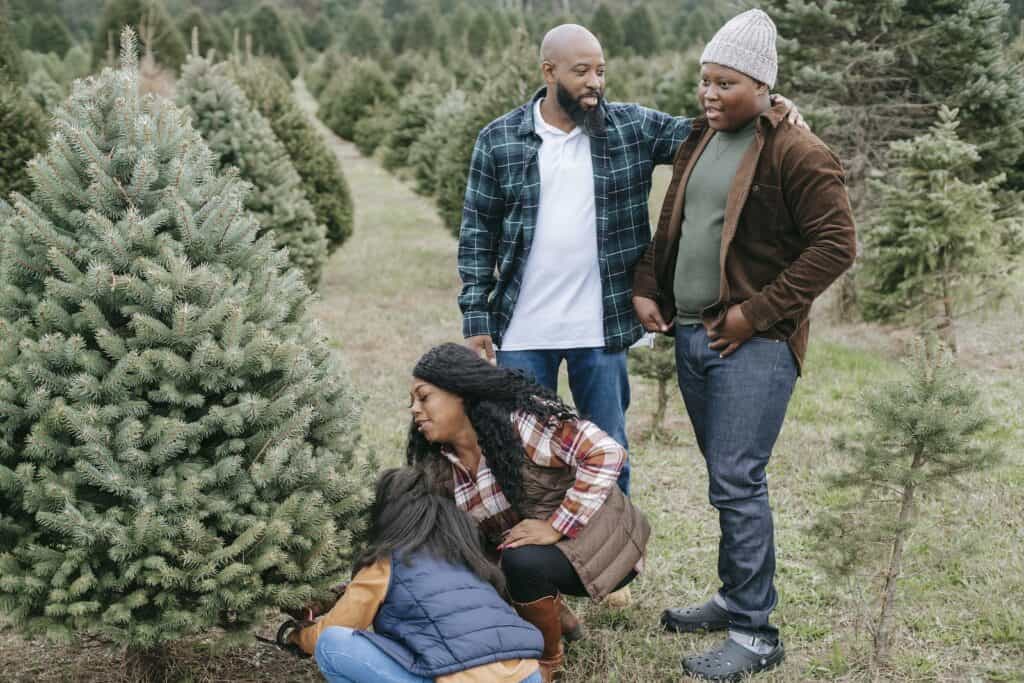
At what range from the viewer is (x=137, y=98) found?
308 centimetres

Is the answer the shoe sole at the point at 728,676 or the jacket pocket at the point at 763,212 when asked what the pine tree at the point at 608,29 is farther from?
the shoe sole at the point at 728,676

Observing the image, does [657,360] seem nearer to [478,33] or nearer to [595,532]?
[595,532]

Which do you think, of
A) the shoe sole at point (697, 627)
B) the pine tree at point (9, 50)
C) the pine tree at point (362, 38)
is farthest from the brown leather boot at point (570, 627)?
the pine tree at point (362, 38)

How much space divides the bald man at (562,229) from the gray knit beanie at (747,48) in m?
0.67

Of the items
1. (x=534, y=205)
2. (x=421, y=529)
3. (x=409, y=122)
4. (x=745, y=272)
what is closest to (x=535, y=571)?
(x=421, y=529)

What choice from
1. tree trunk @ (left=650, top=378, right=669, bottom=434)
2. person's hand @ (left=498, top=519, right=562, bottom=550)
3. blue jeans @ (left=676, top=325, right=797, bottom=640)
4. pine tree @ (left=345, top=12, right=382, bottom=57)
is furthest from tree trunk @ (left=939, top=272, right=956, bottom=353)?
pine tree @ (left=345, top=12, right=382, bottom=57)

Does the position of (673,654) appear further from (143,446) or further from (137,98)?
(137,98)

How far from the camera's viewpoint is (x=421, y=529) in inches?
120

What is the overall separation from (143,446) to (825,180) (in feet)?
7.30

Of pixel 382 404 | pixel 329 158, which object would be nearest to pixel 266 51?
pixel 329 158

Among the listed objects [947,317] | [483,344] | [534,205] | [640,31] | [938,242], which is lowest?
[947,317]

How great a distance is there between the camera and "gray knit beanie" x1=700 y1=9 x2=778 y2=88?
10.3 ft

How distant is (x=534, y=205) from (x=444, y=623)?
171cm

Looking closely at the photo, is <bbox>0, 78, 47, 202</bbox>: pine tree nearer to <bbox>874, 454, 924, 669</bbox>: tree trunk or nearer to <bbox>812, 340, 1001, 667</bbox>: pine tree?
<bbox>812, 340, 1001, 667</bbox>: pine tree
